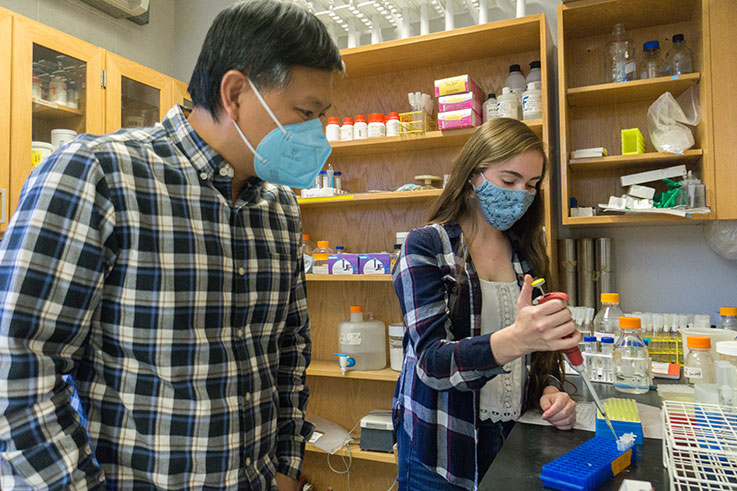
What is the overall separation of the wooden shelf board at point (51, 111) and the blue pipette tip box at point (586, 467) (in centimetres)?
239

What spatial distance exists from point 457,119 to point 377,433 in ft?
5.25

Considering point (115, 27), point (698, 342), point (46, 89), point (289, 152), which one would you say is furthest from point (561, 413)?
point (115, 27)

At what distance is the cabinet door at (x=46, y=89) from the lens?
6.80ft

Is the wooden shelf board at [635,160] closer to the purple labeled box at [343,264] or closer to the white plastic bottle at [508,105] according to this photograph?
the white plastic bottle at [508,105]

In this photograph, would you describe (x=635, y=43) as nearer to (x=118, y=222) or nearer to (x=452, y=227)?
(x=452, y=227)

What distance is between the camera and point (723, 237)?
211 cm

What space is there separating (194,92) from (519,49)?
2.02 metres

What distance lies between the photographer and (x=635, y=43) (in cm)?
233

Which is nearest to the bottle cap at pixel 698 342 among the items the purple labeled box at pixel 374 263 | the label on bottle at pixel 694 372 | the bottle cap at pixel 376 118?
the label on bottle at pixel 694 372

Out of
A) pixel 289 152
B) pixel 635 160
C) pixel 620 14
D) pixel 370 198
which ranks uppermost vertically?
pixel 620 14

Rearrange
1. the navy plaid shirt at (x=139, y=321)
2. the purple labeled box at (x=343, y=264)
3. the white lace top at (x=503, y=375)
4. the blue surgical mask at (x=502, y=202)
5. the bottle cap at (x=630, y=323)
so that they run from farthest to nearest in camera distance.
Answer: the purple labeled box at (x=343, y=264) < the bottle cap at (x=630, y=323) < the blue surgical mask at (x=502, y=202) < the white lace top at (x=503, y=375) < the navy plaid shirt at (x=139, y=321)

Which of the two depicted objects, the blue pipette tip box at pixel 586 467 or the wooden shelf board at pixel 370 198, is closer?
the blue pipette tip box at pixel 586 467

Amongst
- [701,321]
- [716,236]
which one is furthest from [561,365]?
[716,236]

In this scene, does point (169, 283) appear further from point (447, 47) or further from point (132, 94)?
point (132, 94)
